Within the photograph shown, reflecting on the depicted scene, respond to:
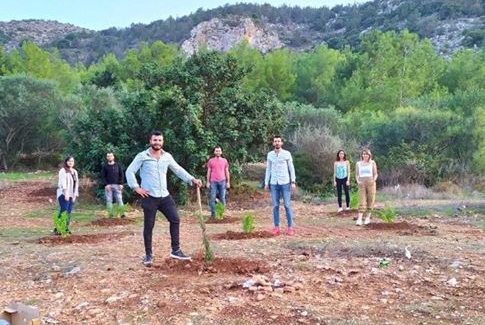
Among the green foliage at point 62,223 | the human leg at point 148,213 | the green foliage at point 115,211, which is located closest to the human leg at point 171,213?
the human leg at point 148,213

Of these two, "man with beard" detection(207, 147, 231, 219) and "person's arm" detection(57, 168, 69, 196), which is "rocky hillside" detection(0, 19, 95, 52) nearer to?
"man with beard" detection(207, 147, 231, 219)

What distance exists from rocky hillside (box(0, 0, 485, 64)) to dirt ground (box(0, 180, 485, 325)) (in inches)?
2610

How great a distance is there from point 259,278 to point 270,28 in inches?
3959

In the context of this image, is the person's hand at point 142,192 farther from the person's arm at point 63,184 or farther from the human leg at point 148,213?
the person's arm at point 63,184

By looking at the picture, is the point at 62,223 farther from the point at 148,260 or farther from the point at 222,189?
the point at 222,189

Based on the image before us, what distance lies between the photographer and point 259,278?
671cm

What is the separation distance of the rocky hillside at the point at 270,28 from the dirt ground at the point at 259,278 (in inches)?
2610

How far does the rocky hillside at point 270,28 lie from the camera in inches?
3029

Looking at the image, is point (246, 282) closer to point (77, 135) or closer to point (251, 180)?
point (77, 135)

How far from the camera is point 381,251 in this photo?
8.67m

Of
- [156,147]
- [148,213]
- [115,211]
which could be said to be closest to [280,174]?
[156,147]

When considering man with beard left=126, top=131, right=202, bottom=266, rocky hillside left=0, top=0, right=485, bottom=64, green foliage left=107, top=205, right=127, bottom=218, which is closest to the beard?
man with beard left=126, top=131, right=202, bottom=266

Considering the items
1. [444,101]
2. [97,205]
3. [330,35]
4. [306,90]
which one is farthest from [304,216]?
[330,35]

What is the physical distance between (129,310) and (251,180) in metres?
20.1
